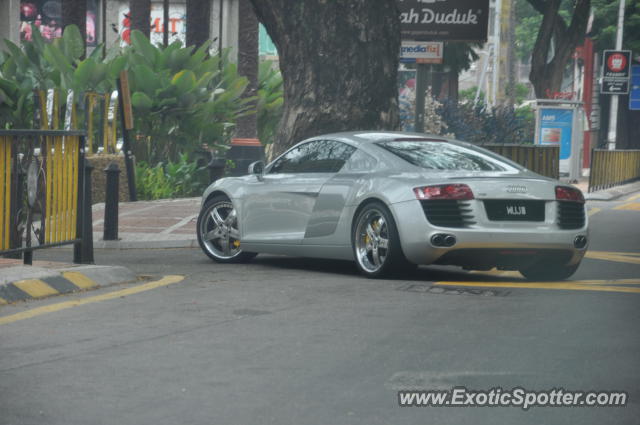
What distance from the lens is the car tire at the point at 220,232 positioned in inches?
468

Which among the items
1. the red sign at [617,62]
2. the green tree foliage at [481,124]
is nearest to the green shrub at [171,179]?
the green tree foliage at [481,124]

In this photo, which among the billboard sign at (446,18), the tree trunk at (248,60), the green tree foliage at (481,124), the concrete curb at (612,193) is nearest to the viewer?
the billboard sign at (446,18)

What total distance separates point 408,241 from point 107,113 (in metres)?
11.2

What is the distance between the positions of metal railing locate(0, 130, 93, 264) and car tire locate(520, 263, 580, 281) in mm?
3740

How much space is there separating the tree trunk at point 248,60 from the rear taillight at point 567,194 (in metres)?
17.0

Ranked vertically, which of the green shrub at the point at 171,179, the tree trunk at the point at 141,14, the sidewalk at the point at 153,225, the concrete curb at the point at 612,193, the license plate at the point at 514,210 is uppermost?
the tree trunk at the point at 141,14

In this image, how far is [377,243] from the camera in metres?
10.1

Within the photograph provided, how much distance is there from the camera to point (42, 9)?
55.6m

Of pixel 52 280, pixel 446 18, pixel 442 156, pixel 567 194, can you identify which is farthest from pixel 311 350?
pixel 446 18

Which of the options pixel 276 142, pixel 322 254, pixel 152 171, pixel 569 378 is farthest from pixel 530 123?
pixel 569 378

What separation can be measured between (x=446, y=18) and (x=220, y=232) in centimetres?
1270

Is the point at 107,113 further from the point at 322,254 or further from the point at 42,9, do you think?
the point at 42,9

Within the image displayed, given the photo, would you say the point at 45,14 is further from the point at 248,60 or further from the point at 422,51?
the point at 422,51

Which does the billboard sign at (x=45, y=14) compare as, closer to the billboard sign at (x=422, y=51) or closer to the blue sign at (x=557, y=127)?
the blue sign at (x=557, y=127)
